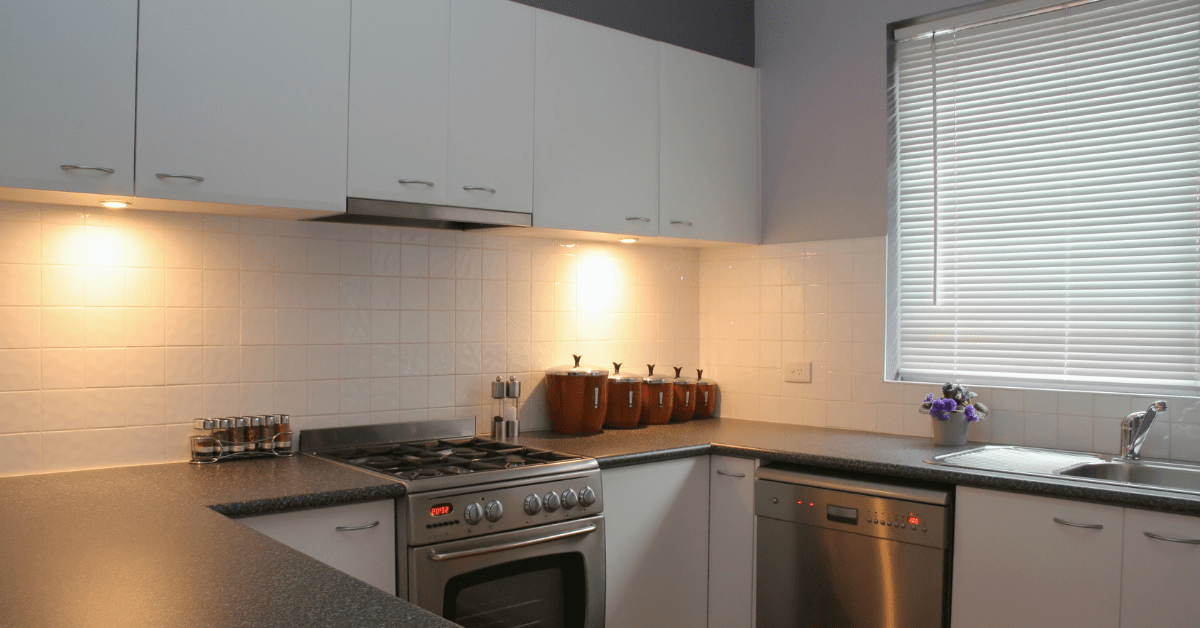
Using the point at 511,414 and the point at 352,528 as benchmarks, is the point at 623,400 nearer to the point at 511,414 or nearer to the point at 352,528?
the point at 511,414

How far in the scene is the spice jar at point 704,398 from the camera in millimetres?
3678

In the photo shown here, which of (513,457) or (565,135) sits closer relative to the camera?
(513,457)

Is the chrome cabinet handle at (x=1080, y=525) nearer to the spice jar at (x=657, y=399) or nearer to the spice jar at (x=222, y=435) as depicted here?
the spice jar at (x=657, y=399)

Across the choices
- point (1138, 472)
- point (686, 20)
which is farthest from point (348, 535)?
point (686, 20)

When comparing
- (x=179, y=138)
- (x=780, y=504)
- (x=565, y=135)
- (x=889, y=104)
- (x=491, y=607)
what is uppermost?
(x=889, y=104)

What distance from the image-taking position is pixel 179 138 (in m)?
2.18

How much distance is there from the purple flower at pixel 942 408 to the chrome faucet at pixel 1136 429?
0.47 m

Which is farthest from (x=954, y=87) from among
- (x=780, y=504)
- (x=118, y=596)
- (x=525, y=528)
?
(x=118, y=596)

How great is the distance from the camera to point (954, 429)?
9.54ft

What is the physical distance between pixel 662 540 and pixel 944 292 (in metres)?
1.34

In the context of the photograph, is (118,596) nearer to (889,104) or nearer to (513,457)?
(513,457)

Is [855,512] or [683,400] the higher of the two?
[683,400]

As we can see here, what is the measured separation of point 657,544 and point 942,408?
3.33ft

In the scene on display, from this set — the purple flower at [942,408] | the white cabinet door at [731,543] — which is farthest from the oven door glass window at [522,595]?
the purple flower at [942,408]
